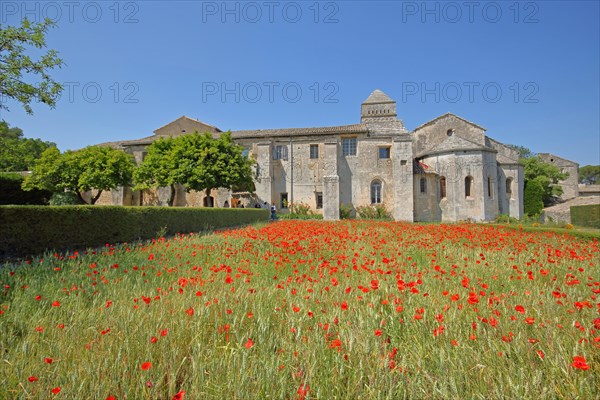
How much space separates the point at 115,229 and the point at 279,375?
10015 millimetres

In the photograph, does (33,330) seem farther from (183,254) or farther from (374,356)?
(183,254)

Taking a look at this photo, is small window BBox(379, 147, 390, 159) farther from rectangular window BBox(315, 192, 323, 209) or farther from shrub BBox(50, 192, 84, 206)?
shrub BBox(50, 192, 84, 206)

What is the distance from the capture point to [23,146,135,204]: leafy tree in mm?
23297

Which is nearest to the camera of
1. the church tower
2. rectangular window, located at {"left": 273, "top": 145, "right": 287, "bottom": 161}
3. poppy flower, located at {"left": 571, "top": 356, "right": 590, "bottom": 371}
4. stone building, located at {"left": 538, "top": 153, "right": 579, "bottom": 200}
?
poppy flower, located at {"left": 571, "top": 356, "right": 590, "bottom": 371}

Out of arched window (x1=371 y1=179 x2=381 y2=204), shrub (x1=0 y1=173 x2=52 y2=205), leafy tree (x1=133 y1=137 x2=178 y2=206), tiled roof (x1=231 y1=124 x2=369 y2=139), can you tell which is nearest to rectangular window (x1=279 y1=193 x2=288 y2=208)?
tiled roof (x1=231 y1=124 x2=369 y2=139)

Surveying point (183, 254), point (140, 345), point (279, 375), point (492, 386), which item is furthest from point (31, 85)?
point (492, 386)

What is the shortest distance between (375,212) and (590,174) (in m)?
86.5

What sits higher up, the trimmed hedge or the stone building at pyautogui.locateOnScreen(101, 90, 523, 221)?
the stone building at pyautogui.locateOnScreen(101, 90, 523, 221)

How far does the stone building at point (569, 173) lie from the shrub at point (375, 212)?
117 ft

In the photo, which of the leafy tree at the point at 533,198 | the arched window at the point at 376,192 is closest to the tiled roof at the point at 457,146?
the arched window at the point at 376,192

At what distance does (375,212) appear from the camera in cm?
2645

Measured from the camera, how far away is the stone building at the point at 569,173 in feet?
146

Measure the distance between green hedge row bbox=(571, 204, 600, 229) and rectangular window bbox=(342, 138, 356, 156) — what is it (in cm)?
1802

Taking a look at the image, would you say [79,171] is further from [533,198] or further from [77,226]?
[533,198]
